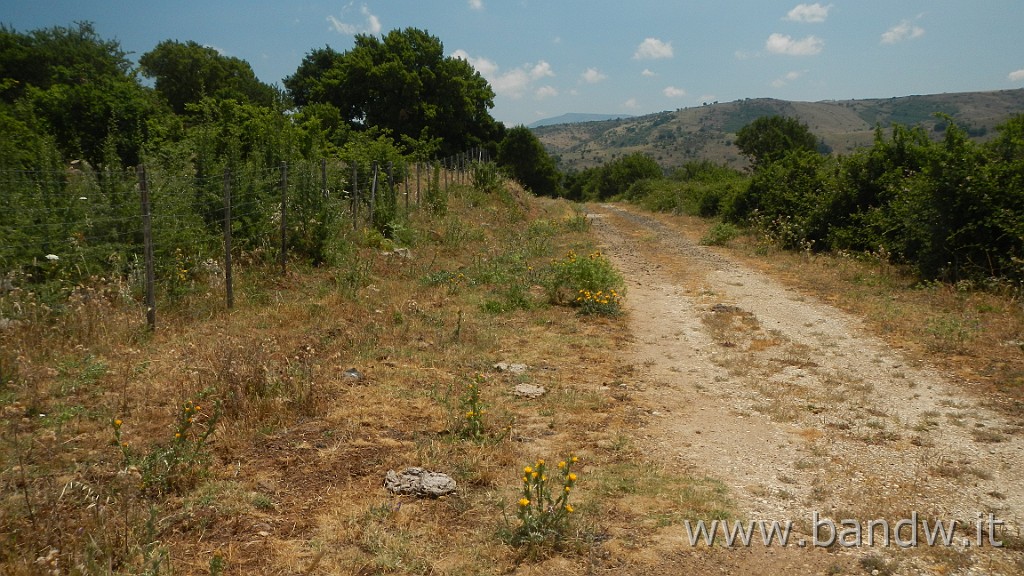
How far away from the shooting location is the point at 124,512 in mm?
3555

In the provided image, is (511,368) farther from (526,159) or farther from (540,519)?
(526,159)

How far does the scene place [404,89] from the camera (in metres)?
32.8

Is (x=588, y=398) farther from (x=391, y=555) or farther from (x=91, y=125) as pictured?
(x=91, y=125)

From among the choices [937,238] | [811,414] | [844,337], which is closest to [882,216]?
[937,238]

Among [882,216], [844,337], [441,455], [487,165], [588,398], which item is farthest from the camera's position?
[487,165]

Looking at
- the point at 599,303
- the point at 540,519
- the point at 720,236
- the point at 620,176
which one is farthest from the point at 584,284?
the point at 620,176

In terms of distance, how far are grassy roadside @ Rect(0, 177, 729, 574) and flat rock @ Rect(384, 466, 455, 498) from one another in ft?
0.23

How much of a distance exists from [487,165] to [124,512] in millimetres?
22418

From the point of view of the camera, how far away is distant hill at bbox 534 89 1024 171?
127m

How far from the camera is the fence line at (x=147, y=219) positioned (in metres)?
7.03

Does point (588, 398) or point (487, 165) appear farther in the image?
point (487, 165)

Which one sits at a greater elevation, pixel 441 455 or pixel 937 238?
pixel 937 238

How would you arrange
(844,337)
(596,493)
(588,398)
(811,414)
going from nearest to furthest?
(596,493)
(811,414)
(588,398)
(844,337)

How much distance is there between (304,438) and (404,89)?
99.4 ft
